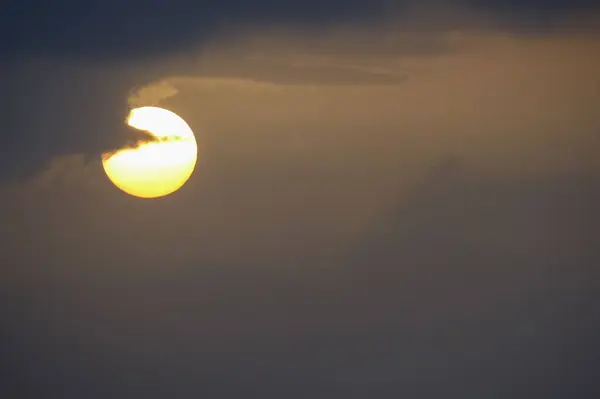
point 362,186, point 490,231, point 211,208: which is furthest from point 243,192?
point 490,231

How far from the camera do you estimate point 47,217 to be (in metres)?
3.87

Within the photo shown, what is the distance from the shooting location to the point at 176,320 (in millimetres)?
3906

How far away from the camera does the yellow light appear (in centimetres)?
379

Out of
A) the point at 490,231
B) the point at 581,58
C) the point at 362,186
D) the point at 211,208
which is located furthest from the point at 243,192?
the point at 581,58

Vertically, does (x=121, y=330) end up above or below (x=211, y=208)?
below

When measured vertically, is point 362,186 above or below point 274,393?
above

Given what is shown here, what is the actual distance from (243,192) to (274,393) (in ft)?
3.42

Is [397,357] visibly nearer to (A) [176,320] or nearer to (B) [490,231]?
(B) [490,231]

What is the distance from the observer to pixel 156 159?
3.85m

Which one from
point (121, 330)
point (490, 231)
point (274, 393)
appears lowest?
point (274, 393)

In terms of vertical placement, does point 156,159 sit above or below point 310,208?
above

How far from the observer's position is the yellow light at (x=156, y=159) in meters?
3.79

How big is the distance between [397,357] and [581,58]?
1772 mm

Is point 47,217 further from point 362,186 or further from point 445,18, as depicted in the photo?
point 445,18
